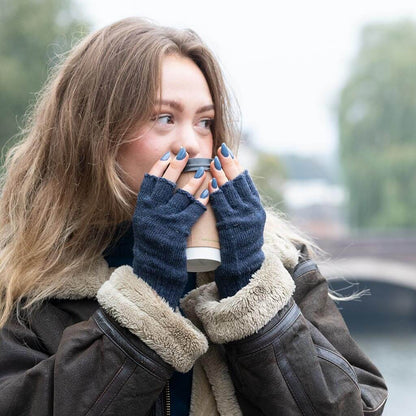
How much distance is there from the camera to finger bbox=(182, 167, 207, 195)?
1.32m

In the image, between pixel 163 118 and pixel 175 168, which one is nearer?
pixel 175 168

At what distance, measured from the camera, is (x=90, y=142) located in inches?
59.8

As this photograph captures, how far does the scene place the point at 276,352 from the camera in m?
1.30

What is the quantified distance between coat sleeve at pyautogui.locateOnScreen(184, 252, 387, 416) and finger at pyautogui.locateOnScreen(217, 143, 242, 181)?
164mm

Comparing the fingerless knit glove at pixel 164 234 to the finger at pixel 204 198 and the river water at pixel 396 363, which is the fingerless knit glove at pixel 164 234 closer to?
the finger at pixel 204 198

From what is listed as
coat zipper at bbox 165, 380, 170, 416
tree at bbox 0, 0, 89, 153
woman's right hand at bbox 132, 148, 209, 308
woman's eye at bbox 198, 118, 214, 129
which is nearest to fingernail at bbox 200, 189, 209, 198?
woman's right hand at bbox 132, 148, 209, 308

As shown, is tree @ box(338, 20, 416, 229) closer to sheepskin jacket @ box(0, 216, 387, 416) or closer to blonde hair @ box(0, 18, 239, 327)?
blonde hair @ box(0, 18, 239, 327)

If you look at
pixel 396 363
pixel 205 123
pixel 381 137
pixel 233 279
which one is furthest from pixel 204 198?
pixel 381 137

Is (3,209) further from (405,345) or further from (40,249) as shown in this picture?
(405,345)

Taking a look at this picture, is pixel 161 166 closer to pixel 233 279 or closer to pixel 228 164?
pixel 228 164

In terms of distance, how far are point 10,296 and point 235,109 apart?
61cm

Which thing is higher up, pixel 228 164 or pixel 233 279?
pixel 228 164

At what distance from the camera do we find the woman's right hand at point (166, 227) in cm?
129

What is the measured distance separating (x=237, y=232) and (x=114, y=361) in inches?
11.8
